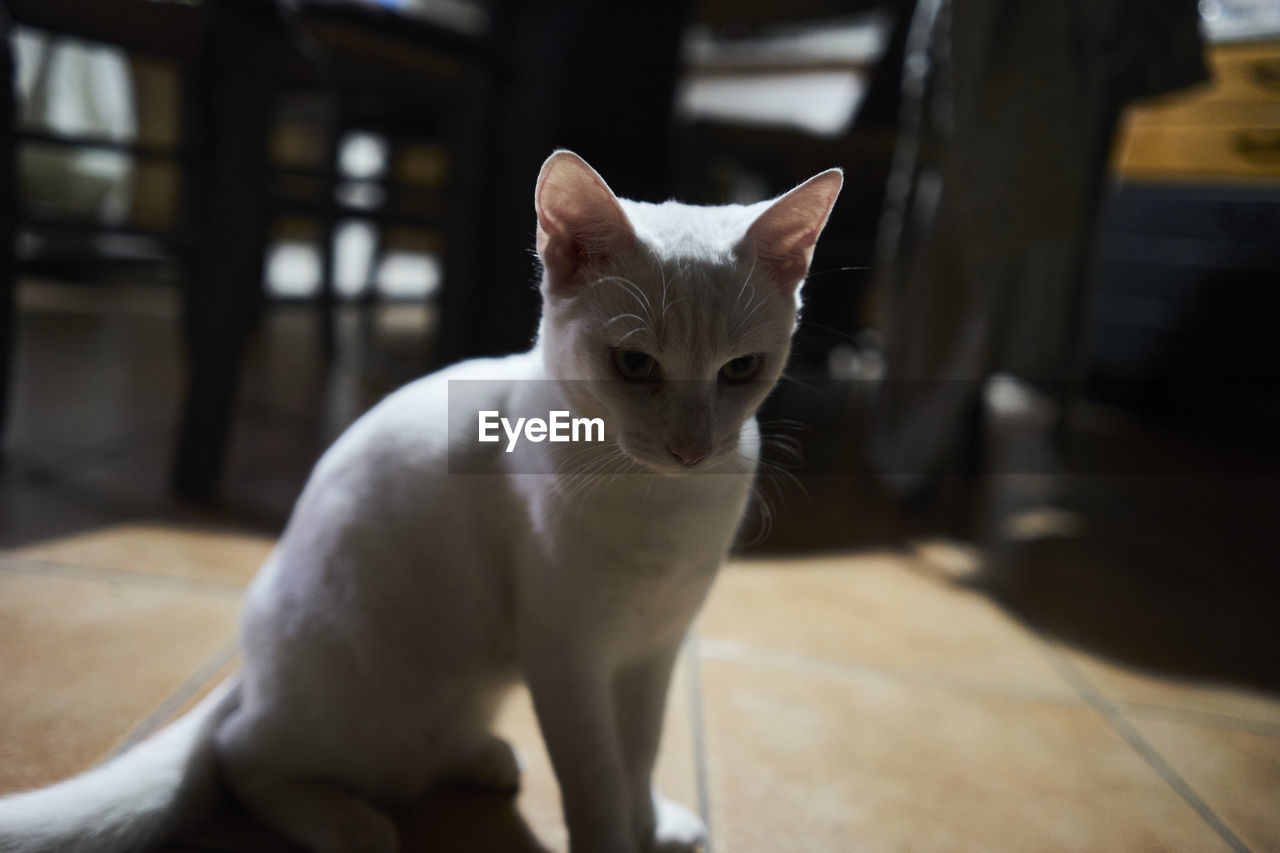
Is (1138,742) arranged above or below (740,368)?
below

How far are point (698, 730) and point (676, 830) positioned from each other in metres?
0.22

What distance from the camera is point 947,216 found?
5.46 feet

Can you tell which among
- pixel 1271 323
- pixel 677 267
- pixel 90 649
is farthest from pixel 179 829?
pixel 1271 323

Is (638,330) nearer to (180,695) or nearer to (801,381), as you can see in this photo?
(801,381)

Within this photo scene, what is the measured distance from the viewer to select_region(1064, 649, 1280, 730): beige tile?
3.86ft

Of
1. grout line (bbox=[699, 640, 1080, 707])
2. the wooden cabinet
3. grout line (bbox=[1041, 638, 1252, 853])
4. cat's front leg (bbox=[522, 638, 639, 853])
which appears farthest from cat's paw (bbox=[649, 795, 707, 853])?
the wooden cabinet

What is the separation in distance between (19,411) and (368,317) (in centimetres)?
124

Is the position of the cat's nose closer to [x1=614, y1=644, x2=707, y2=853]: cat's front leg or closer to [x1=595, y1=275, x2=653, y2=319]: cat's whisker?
[x1=595, y1=275, x2=653, y2=319]: cat's whisker

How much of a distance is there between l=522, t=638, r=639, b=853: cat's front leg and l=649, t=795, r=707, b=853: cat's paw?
105 mm

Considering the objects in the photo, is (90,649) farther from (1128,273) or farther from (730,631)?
(1128,273)

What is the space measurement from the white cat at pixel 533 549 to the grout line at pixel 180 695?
0.15 m

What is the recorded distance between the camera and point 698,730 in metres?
1.01

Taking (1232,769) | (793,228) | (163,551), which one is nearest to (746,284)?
(793,228)

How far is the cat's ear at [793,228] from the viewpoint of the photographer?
0.65 meters
